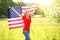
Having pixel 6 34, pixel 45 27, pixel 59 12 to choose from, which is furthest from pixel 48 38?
pixel 6 34

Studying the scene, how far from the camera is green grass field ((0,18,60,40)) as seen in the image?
2.91 metres

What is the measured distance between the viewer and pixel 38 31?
2961 mm

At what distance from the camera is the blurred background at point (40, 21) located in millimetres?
2893

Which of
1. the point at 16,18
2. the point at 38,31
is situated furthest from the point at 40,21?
the point at 16,18

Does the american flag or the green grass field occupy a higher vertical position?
the american flag

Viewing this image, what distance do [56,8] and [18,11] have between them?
1.63 feet

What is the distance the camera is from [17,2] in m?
2.91

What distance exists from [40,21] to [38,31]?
135 mm

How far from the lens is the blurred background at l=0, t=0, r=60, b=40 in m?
2.89

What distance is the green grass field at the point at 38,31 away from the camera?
2.91 meters

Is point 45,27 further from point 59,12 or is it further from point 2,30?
point 2,30

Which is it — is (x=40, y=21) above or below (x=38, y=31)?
above

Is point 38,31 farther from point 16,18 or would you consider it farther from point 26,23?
point 16,18

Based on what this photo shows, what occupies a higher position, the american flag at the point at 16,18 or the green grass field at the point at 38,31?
the american flag at the point at 16,18
